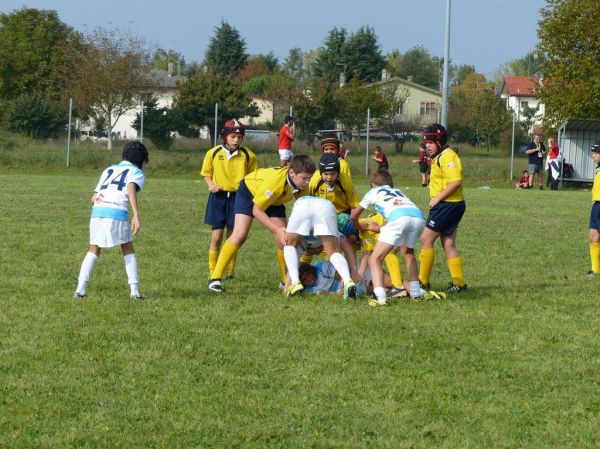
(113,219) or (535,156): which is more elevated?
(535,156)

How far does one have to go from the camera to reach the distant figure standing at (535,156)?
32.5 metres

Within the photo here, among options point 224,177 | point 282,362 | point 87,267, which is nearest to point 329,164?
point 224,177

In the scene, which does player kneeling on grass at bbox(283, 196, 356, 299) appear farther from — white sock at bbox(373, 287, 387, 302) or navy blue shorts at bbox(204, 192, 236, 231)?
navy blue shorts at bbox(204, 192, 236, 231)

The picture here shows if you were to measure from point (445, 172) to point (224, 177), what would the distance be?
8.38 ft

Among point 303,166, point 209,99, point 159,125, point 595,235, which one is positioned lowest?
point 595,235

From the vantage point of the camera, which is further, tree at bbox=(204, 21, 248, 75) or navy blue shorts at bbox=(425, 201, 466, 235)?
tree at bbox=(204, 21, 248, 75)

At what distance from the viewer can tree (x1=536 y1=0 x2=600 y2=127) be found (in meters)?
41.9

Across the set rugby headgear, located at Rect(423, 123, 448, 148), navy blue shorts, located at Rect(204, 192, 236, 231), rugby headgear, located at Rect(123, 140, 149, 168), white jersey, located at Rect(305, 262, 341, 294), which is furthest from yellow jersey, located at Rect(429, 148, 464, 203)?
rugby headgear, located at Rect(123, 140, 149, 168)

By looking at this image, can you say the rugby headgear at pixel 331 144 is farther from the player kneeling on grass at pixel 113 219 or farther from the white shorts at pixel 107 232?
the white shorts at pixel 107 232

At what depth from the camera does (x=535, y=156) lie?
3403cm

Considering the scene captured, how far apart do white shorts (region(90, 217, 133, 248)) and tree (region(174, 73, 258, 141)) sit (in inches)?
1884

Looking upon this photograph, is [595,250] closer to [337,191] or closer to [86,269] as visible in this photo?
[337,191]

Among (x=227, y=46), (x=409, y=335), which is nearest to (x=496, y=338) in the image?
(x=409, y=335)

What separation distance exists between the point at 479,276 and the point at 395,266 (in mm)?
2162
